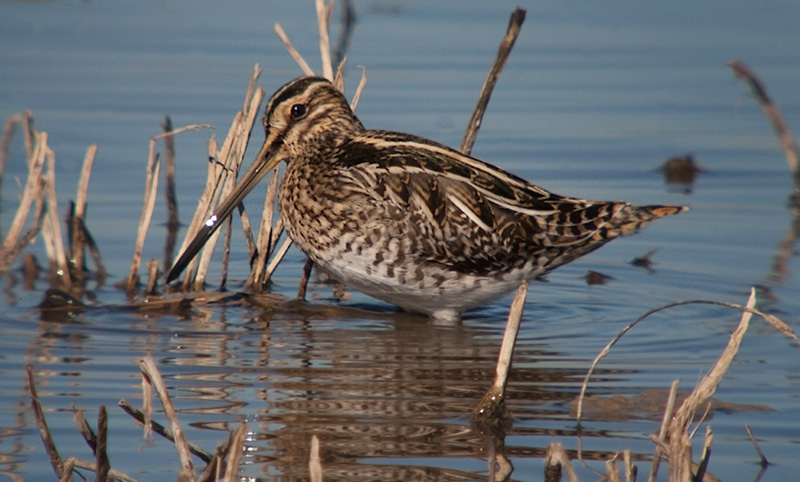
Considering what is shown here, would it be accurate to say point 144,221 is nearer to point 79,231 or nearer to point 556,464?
point 79,231

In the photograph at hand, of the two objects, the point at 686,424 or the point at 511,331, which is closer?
the point at 686,424

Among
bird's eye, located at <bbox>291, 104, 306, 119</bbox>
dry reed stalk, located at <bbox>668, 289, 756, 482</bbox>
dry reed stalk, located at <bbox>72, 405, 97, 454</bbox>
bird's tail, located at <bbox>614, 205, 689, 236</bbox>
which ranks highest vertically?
bird's eye, located at <bbox>291, 104, 306, 119</bbox>

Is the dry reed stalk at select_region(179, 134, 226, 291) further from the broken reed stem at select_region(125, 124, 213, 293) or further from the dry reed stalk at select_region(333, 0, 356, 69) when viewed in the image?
the dry reed stalk at select_region(333, 0, 356, 69)

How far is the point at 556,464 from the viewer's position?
12.3 ft

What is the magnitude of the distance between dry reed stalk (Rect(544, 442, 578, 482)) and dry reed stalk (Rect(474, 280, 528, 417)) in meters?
0.64

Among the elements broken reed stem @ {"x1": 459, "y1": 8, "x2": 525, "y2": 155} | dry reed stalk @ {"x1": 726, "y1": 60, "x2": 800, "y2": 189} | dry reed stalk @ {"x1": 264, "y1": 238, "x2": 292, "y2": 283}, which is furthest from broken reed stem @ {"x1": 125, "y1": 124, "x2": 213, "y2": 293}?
dry reed stalk @ {"x1": 726, "y1": 60, "x2": 800, "y2": 189}

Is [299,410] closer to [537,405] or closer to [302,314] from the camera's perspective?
[537,405]

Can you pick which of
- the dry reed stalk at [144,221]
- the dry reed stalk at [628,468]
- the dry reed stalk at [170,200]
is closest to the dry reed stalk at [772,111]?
the dry reed stalk at [170,200]

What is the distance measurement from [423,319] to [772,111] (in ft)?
9.72

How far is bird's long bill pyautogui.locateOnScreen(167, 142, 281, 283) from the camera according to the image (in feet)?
21.5

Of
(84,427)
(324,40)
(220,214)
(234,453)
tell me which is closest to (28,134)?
(220,214)

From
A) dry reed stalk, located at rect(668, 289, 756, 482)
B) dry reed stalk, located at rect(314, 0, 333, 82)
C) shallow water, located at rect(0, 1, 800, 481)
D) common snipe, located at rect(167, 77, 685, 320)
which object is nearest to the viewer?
dry reed stalk, located at rect(668, 289, 756, 482)

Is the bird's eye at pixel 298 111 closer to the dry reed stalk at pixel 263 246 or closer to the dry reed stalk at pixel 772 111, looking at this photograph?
the dry reed stalk at pixel 263 246

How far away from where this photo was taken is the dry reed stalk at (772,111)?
7.82 metres
